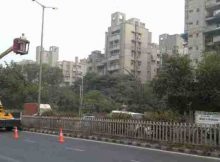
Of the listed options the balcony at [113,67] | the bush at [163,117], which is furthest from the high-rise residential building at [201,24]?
the bush at [163,117]

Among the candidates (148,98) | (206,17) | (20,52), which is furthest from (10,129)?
(206,17)

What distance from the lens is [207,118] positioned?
78.9 feet

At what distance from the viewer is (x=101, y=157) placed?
16.2m

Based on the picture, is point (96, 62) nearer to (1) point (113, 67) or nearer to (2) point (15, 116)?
(1) point (113, 67)

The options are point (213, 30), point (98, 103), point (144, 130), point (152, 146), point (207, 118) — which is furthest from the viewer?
point (213, 30)

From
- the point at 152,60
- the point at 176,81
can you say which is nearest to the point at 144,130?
the point at 176,81

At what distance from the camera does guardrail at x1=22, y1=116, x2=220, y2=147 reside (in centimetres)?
1987

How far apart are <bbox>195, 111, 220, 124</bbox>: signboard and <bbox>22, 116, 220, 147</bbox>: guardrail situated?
2.52m

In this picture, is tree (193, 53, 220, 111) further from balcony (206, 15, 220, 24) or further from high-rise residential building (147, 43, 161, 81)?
high-rise residential building (147, 43, 161, 81)

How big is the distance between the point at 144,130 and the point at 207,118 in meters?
3.43

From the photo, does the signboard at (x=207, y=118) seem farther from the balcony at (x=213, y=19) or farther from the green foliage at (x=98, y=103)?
the balcony at (x=213, y=19)

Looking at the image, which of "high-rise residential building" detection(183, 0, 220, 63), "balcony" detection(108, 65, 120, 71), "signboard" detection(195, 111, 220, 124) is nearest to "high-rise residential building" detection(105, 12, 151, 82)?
"balcony" detection(108, 65, 120, 71)

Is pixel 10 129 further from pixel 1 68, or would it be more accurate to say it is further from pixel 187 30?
pixel 187 30

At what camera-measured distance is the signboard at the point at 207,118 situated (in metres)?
23.6
